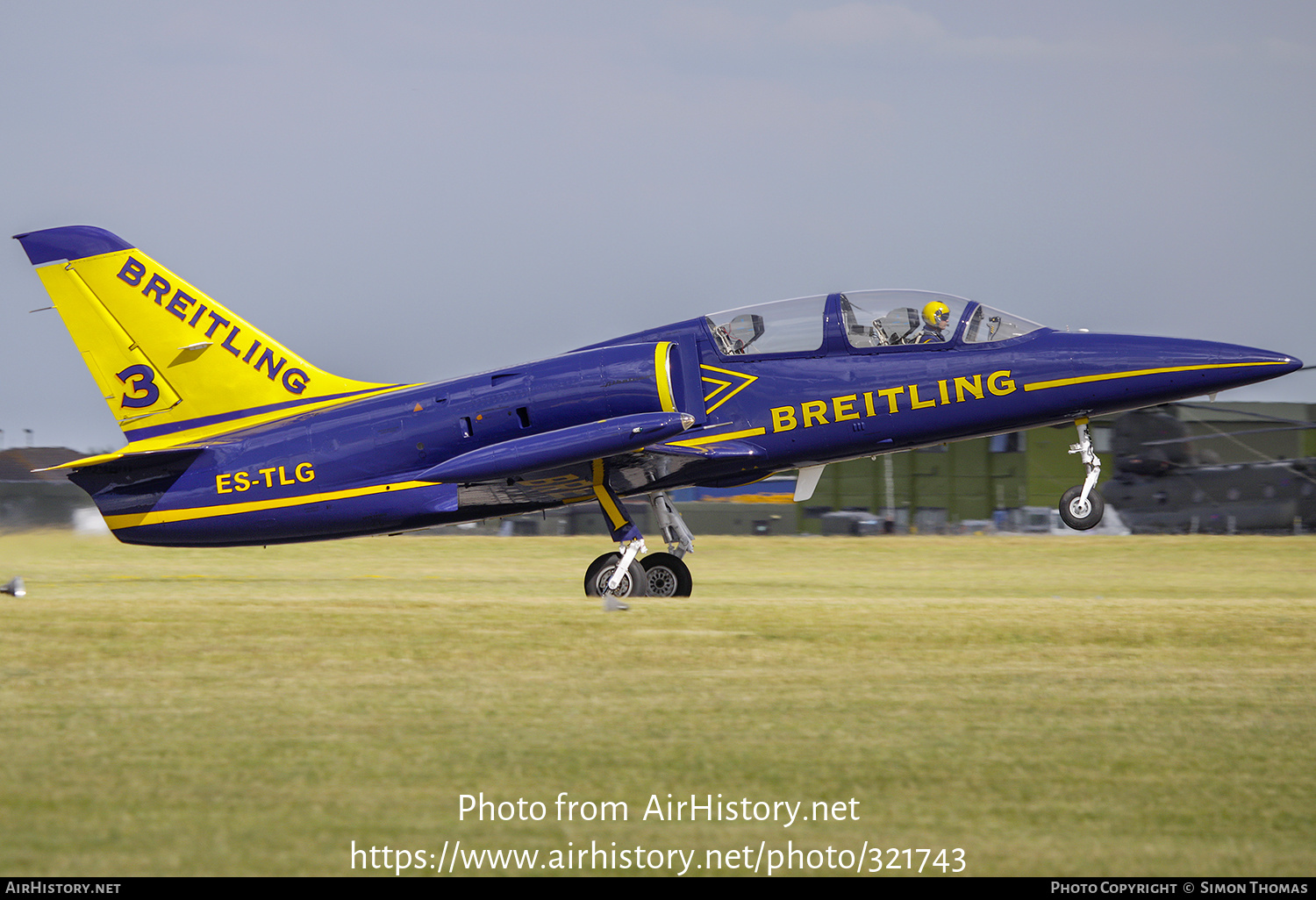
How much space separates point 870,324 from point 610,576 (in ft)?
12.7

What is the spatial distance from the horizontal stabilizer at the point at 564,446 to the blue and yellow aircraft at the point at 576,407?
0.03 meters

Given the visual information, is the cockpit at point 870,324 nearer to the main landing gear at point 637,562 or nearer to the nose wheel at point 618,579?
the main landing gear at point 637,562

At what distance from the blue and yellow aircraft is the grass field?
1.16 m

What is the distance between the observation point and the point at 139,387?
1439 centimetres

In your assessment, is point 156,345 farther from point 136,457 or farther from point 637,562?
point 637,562

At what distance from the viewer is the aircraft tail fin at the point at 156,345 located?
46.6ft

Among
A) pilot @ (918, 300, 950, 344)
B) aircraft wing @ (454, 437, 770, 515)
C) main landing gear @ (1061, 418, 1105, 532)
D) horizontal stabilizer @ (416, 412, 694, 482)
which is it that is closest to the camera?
horizontal stabilizer @ (416, 412, 694, 482)

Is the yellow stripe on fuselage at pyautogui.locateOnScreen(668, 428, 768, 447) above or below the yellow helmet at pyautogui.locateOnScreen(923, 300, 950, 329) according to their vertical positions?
below

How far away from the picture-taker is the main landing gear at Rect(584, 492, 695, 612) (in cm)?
1342

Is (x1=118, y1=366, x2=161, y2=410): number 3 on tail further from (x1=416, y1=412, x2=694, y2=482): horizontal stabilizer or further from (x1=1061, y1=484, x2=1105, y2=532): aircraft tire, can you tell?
(x1=1061, y1=484, x2=1105, y2=532): aircraft tire

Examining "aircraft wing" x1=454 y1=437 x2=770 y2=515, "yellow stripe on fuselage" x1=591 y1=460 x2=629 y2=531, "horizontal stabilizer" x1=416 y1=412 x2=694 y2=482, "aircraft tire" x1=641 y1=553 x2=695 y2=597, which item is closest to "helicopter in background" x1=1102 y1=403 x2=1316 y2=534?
"aircraft wing" x1=454 y1=437 x2=770 y2=515

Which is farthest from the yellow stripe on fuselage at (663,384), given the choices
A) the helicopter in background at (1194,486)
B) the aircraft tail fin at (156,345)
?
the helicopter in background at (1194,486)

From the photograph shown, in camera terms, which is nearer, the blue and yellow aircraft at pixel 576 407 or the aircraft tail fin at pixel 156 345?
the blue and yellow aircraft at pixel 576 407

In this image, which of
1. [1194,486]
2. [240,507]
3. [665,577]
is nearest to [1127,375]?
[665,577]
